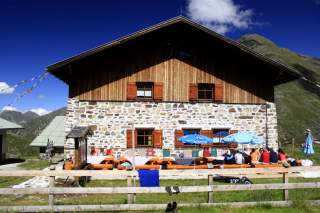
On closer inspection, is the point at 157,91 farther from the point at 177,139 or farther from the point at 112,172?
the point at 112,172

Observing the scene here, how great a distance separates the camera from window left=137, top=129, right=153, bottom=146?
20000mm

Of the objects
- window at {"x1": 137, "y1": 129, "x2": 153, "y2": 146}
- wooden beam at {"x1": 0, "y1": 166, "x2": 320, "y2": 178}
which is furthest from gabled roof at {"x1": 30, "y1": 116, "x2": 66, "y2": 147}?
wooden beam at {"x1": 0, "y1": 166, "x2": 320, "y2": 178}

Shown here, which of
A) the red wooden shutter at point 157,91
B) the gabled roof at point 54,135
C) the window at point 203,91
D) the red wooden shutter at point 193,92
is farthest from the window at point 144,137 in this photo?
the gabled roof at point 54,135

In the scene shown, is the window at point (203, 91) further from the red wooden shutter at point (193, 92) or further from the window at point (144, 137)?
the window at point (144, 137)

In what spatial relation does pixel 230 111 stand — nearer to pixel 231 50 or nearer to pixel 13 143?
pixel 231 50

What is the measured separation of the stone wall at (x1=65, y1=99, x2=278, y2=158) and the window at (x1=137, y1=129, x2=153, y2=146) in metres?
0.32

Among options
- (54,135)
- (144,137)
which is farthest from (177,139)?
(54,135)

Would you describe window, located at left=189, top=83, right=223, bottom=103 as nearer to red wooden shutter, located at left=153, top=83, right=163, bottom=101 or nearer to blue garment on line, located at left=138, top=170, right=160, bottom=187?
red wooden shutter, located at left=153, top=83, right=163, bottom=101

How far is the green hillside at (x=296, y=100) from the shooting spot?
270 ft

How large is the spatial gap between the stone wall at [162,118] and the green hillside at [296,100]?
145 feet

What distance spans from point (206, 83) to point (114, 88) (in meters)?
4.88

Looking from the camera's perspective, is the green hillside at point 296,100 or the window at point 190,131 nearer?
the window at point 190,131

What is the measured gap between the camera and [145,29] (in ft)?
64.0

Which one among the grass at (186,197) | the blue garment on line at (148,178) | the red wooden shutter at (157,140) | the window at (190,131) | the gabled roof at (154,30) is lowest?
the grass at (186,197)
